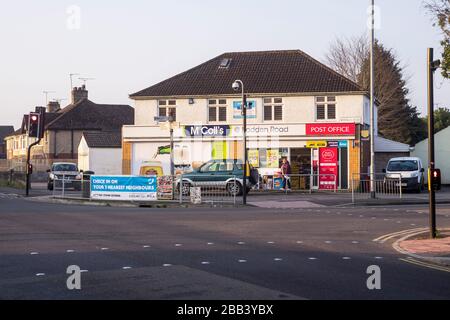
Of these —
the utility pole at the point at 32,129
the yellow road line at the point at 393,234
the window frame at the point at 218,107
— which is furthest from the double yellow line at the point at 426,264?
the window frame at the point at 218,107

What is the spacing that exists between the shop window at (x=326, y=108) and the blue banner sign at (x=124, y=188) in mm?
15342

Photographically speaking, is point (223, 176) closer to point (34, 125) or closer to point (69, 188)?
point (69, 188)

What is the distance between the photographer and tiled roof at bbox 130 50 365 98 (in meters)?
42.1

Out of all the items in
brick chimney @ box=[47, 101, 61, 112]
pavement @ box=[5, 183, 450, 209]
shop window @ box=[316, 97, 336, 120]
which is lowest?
pavement @ box=[5, 183, 450, 209]

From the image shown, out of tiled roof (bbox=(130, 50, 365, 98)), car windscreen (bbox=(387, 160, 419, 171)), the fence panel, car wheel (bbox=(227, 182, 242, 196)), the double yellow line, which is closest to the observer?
the double yellow line

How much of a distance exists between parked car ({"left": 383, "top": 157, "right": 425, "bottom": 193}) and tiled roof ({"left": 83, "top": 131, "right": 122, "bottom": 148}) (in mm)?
26103

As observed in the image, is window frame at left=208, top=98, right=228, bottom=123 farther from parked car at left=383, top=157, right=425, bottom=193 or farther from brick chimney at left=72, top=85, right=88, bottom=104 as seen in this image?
brick chimney at left=72, top=85, right=88, bottom=104

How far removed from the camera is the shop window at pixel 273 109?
139ft

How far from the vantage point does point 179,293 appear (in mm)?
9195

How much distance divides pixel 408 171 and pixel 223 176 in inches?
429

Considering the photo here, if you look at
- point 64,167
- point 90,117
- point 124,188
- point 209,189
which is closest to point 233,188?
point 209,189

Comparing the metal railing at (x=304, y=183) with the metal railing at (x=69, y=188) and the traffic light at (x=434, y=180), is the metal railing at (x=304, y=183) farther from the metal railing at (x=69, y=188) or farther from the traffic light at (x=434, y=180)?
the traffic light at (x=434, y=180)

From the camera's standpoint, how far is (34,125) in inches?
1423

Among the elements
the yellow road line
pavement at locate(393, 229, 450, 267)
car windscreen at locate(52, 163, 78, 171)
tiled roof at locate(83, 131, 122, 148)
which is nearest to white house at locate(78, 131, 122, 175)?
tiled roof at locate(83, 131, 122, 148)
